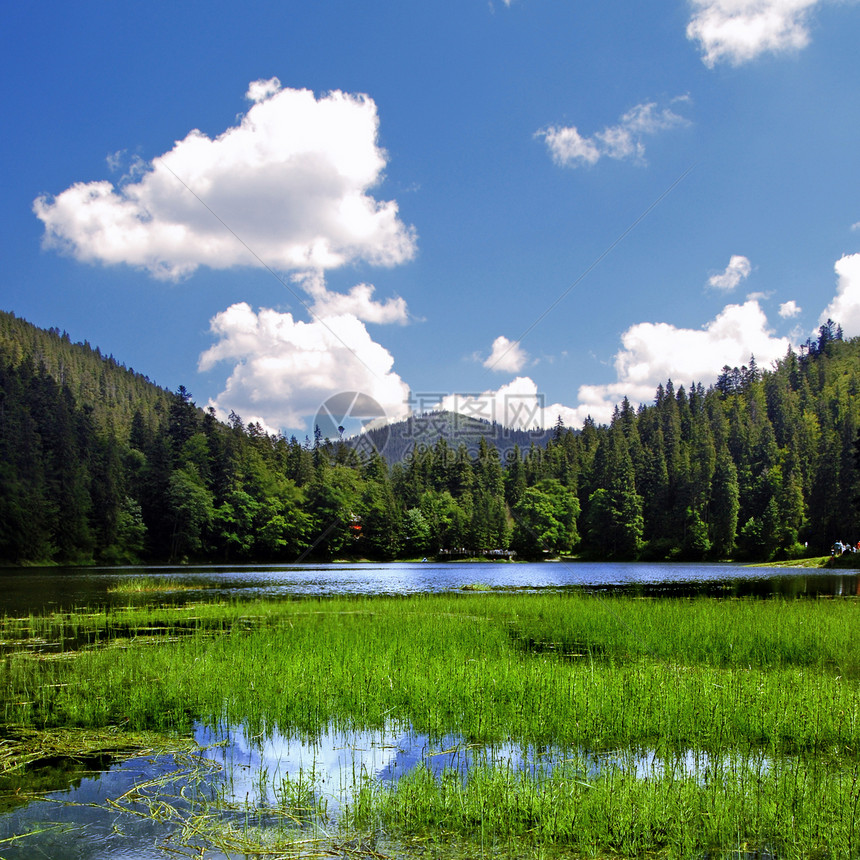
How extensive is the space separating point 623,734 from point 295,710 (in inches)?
213

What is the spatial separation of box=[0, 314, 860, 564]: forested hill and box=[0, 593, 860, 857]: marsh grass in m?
76.0

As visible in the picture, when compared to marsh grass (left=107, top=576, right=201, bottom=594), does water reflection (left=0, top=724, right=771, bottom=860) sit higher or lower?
higher

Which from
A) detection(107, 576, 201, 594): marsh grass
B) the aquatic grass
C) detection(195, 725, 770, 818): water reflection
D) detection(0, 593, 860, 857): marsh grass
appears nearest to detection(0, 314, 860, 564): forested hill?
detection(107, 576, 201, 594): marsh grass

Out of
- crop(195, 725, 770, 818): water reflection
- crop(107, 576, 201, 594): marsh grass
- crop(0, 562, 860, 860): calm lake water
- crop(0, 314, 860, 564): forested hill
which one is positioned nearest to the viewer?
crop(0, 562, 860, 860): calm lake water

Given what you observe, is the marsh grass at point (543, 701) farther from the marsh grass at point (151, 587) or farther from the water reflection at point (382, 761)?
the marsh grass at point (151, 587)

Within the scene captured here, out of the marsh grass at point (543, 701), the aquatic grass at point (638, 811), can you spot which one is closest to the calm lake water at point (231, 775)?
the marsh grass at point (543, 701)

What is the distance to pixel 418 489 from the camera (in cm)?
13500

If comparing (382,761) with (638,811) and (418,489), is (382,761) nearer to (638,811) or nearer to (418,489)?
(638,811)

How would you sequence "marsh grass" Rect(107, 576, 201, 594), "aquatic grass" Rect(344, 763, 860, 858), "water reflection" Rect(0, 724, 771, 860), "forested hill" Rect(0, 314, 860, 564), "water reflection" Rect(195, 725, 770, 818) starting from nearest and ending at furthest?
1. "aquatic grass" Rect(344, 763, 860, 858)
2. "water reflection" Rect(0, 724, 771, 860)
3. "water reflection" Rect(195, 725, 770, 818)
4. "marsh grass" Rect(107, 576, 201, 594)
5. "forested hill" Rect(0, 314, 860, 564)

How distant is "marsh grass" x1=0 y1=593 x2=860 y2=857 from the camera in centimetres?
699

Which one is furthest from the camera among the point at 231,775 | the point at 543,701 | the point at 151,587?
the point at 151,587

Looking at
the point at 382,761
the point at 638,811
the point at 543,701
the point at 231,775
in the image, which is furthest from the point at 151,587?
the point at 638,811

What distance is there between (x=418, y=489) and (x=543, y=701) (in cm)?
12407

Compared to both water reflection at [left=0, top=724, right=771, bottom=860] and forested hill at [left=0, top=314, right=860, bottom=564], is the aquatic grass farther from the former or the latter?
forested hill at [left=0, top=314, right=860, bottom=564]
